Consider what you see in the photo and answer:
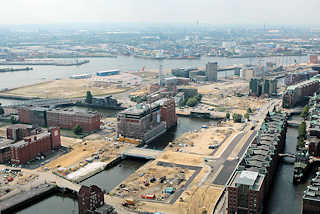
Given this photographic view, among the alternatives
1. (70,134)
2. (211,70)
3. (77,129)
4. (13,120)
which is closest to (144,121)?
(77,129)

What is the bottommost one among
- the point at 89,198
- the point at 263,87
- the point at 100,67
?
the point at 89,198

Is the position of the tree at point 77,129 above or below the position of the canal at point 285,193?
above

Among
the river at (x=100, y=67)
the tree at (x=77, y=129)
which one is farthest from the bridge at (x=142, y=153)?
the river at (x=100, y=67)

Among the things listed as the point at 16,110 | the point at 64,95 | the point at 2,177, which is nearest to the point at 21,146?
the point at 2,177

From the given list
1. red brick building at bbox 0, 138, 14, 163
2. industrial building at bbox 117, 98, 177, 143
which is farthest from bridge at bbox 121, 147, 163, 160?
red brick building at bbox 0, 138, 14, 163

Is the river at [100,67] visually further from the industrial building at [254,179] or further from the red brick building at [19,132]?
the industrial building at [254,179]

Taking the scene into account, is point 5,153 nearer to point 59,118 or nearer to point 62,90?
point 59,118

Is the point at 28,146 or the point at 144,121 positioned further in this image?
the point at 144,121
